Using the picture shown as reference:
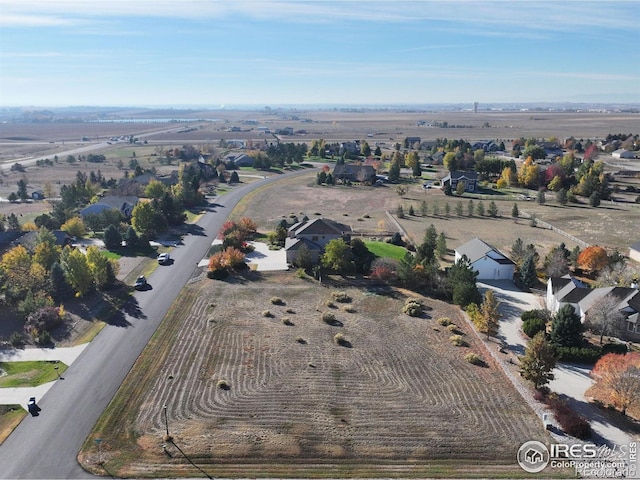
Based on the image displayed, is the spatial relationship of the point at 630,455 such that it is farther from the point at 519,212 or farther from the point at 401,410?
the point at 519,212

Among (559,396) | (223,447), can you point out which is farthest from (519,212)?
(223,447)

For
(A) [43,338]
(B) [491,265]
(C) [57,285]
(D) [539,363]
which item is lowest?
(A) [43,338]

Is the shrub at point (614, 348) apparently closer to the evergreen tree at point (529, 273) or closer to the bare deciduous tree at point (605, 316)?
the bare deciduous tree at point (605, 316)

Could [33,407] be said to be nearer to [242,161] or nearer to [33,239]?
[33,239]

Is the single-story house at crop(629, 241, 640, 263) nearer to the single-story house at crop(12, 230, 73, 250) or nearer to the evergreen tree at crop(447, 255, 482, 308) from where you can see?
the evergreen tree at crop(447, 255, 482, 308)

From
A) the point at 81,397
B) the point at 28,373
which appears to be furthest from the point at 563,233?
the point at 28,373

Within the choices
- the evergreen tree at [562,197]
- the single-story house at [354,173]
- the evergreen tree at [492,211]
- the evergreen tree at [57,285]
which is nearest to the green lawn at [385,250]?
the evergreen tree at [492,211]
